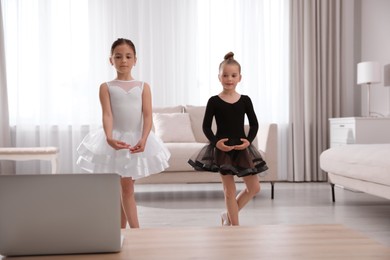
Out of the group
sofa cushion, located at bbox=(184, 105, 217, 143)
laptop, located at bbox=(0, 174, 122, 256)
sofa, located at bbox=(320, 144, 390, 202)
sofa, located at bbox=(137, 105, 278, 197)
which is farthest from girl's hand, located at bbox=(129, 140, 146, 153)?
sofa cushion, located at bbox=(184, 105, 217, 143)

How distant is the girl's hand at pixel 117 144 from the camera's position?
1.73 metres

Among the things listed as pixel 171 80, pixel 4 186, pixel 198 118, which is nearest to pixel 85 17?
pixel 171 80

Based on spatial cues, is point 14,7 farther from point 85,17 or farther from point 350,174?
point 350,174

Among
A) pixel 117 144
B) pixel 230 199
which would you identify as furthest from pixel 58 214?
pixel 230 199

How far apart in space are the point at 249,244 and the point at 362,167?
249cm

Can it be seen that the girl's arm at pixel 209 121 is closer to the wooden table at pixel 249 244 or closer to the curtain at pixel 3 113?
the wooden table at pixel 249 244

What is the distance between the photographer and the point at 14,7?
18.7 feet

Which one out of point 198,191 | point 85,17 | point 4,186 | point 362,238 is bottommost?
point 198,191

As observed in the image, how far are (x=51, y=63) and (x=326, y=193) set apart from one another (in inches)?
141

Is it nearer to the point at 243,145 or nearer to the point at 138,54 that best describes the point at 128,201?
the point at 243,145

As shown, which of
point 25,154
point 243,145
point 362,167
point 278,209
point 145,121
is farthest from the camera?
point 25,154

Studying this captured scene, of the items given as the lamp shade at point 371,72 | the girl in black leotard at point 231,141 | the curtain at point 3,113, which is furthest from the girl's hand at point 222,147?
the curtain at point 3,113

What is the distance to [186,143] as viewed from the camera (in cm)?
453

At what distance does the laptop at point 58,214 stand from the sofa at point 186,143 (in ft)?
11.0
